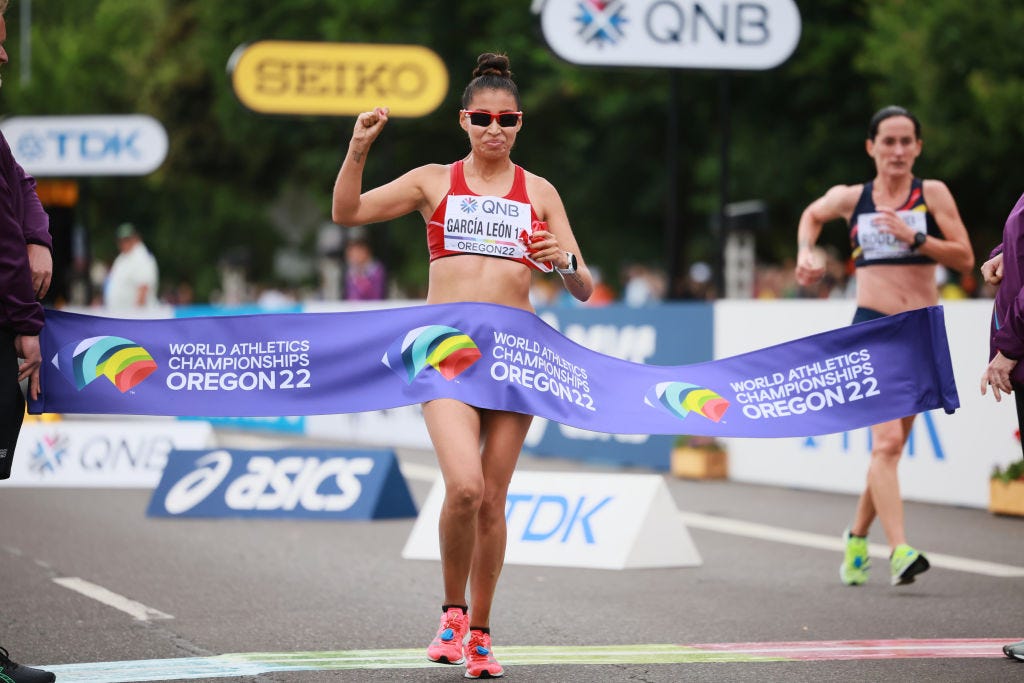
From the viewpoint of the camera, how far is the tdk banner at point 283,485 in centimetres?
1275

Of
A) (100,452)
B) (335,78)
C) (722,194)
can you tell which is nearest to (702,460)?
(722,194)

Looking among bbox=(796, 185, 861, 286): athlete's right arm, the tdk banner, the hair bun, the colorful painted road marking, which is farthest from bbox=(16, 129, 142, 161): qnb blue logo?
the hair bun

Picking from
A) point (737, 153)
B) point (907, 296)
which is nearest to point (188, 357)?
point (907, 296)

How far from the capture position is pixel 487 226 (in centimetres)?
688

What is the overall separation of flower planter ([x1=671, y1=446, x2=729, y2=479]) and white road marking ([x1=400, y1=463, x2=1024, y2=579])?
2.72m

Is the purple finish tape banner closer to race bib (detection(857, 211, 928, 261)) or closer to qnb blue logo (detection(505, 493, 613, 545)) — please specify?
race bib (detection(857, 211, 928, 261))

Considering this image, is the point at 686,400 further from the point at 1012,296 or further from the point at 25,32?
the point at 25,32

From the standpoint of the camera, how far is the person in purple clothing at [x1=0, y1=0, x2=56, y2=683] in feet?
20.7

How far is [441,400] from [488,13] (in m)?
40.4

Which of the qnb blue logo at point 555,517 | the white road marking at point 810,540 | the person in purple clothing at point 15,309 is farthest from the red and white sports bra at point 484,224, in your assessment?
the white road marking at point 810,540

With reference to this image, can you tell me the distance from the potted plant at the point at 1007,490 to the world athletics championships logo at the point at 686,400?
5.88 meters

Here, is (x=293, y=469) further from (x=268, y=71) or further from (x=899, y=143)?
→ (x=268, y=71)

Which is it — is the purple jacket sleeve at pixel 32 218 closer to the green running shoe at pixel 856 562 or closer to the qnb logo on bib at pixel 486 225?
the qnb logo on bib at pixel 486 225

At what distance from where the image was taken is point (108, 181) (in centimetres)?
7200
